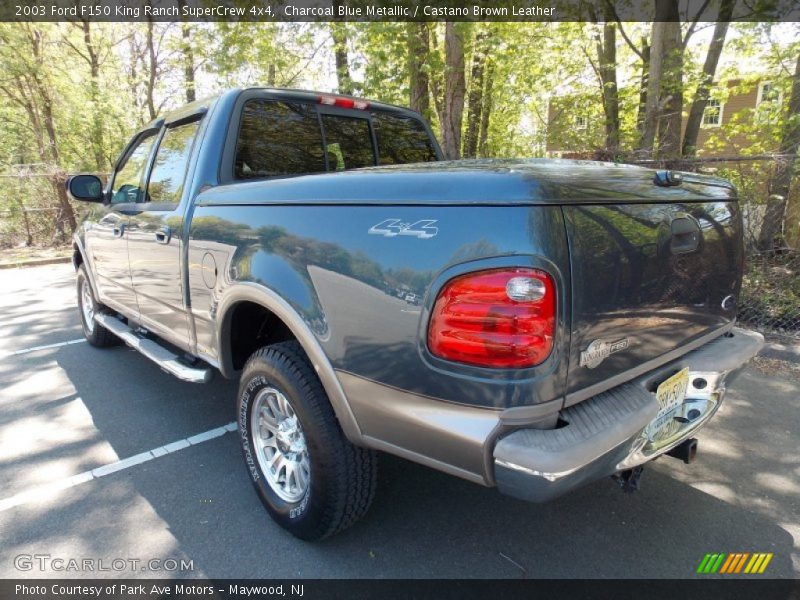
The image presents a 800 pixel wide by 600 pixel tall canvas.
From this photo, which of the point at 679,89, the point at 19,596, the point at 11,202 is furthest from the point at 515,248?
the point at 11,202

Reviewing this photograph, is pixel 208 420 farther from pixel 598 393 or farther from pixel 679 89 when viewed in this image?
pixel 679 89

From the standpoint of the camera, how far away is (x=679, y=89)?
785 centimetres

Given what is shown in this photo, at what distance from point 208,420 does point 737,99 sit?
74.1 feet

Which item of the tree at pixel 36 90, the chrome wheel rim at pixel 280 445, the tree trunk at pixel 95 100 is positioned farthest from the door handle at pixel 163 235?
the tree trunk at pixel 95 100

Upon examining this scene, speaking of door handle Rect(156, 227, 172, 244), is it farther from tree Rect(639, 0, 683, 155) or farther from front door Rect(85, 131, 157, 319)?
tree Rect(639, 0, 683, 155)

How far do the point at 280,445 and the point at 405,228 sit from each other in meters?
1.35

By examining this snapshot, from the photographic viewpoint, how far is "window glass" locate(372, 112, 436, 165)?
3.61m

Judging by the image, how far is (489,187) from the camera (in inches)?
62.3

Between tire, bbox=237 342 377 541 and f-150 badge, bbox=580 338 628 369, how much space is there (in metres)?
0.99

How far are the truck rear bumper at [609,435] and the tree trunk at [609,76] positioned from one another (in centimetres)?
→ 849

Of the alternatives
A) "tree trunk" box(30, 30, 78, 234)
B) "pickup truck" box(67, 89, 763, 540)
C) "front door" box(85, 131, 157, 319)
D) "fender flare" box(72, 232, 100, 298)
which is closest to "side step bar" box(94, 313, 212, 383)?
"pickup truck" box(67, 89, 763, 540)

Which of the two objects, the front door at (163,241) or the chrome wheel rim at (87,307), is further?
the chrome wheel rim at (87,307)

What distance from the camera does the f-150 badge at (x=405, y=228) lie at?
1634 millimetres

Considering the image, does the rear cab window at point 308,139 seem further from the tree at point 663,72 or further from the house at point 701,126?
the tree at point 663,72
